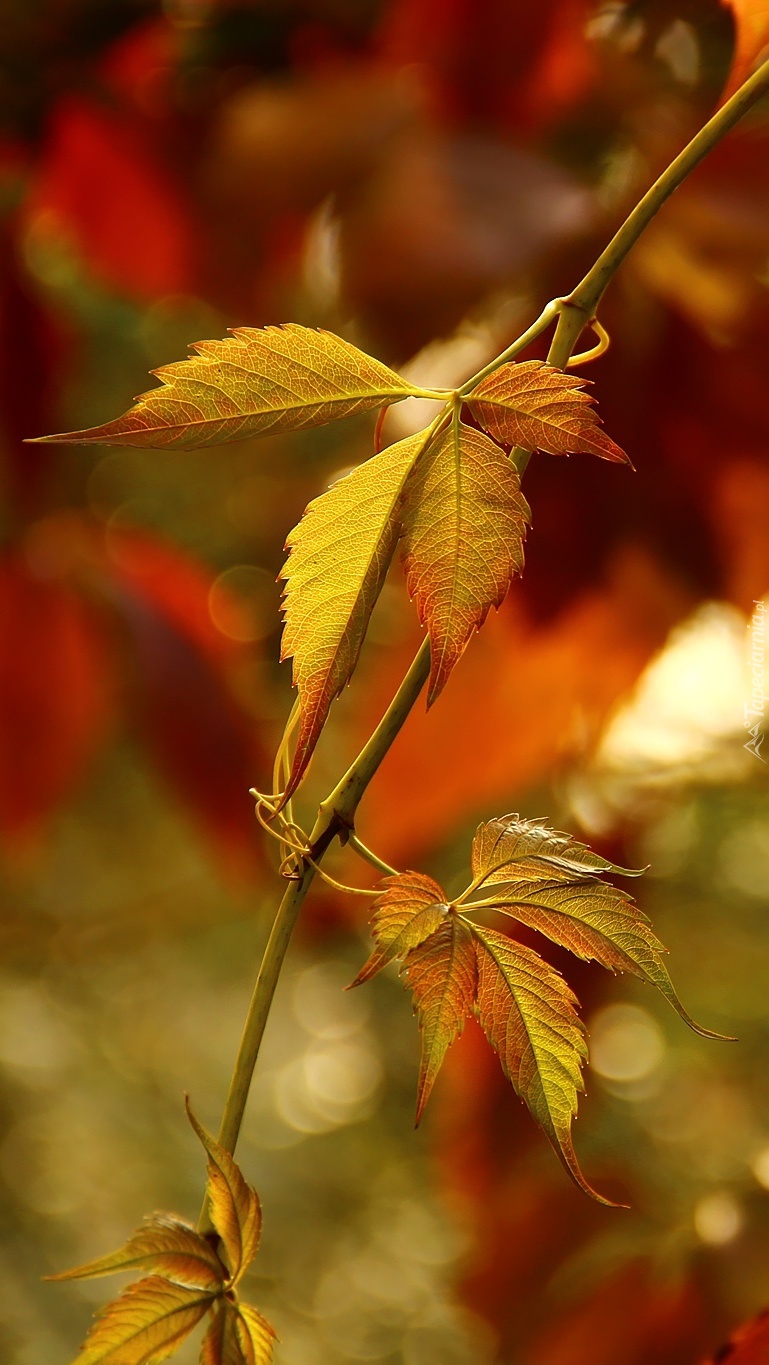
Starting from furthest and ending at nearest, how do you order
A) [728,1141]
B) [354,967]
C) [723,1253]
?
[354,967] → [728,1141] → [723,1253]

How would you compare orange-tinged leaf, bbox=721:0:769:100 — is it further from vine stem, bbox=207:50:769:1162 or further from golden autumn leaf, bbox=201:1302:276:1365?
golden autumn leaf, bbox=201:1302:276:1365

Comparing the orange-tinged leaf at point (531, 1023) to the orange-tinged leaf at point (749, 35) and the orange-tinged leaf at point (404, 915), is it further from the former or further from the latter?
the orange-tinged leaf at point (749, 35)

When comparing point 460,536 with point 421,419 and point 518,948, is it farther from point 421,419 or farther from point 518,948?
point 421,419

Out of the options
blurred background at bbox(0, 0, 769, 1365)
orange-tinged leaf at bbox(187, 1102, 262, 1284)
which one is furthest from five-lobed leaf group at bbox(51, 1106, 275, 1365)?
blurred background at bbox(0, 0, 769, 1365)

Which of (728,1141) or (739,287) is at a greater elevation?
(739,287)

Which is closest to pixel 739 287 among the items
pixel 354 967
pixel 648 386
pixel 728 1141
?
pixel 648 386

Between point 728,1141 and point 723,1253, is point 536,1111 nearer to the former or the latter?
point 723,1253

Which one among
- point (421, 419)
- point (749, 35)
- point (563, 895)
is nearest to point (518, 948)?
point (563, 895)
